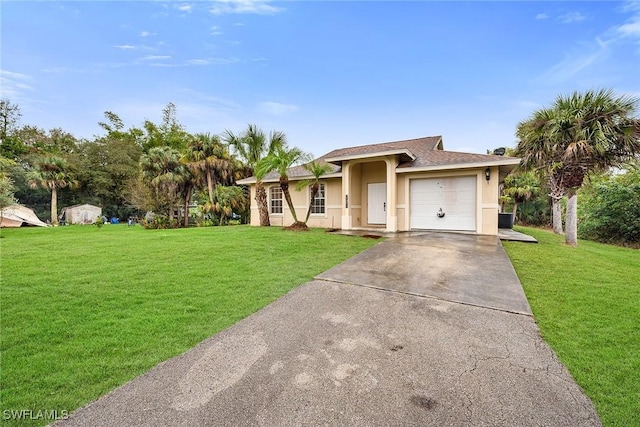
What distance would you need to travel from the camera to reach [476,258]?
638 centimetres

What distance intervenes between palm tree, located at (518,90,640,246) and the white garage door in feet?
10.0

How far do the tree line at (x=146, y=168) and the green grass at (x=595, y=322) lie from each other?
812 cm

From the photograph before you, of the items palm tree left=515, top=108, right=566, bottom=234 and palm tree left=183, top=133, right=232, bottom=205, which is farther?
palm tree left=183, top=133, right=232, bottom=205

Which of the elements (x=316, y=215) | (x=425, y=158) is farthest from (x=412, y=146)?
(x=316, y=215)

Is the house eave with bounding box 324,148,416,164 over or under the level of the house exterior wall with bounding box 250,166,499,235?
over

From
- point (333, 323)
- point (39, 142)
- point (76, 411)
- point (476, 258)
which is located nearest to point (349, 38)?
point (476, 258)

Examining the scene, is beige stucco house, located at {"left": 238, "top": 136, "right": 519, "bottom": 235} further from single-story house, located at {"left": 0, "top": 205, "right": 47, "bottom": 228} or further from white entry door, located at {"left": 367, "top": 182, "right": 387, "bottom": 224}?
single-story house, located at {"left": 0, "top": 205, "right": 47, "bottom": 228}

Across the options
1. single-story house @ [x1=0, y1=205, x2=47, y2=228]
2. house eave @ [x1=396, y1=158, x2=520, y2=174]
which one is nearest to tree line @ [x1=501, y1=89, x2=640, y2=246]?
house eave @ [x1=396, y1=158, x2=520, y2=174]

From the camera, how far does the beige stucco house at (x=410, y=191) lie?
32.5 feet

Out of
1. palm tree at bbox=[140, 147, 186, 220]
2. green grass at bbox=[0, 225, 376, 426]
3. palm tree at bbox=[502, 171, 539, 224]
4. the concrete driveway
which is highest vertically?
palm tree at bbox=[140, 147, 186, 220]

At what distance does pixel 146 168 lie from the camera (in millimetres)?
21922

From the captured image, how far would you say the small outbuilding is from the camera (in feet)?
94.3

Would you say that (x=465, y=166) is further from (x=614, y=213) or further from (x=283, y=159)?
(x=614, y=213)

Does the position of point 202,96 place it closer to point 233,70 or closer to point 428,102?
point 233,70
